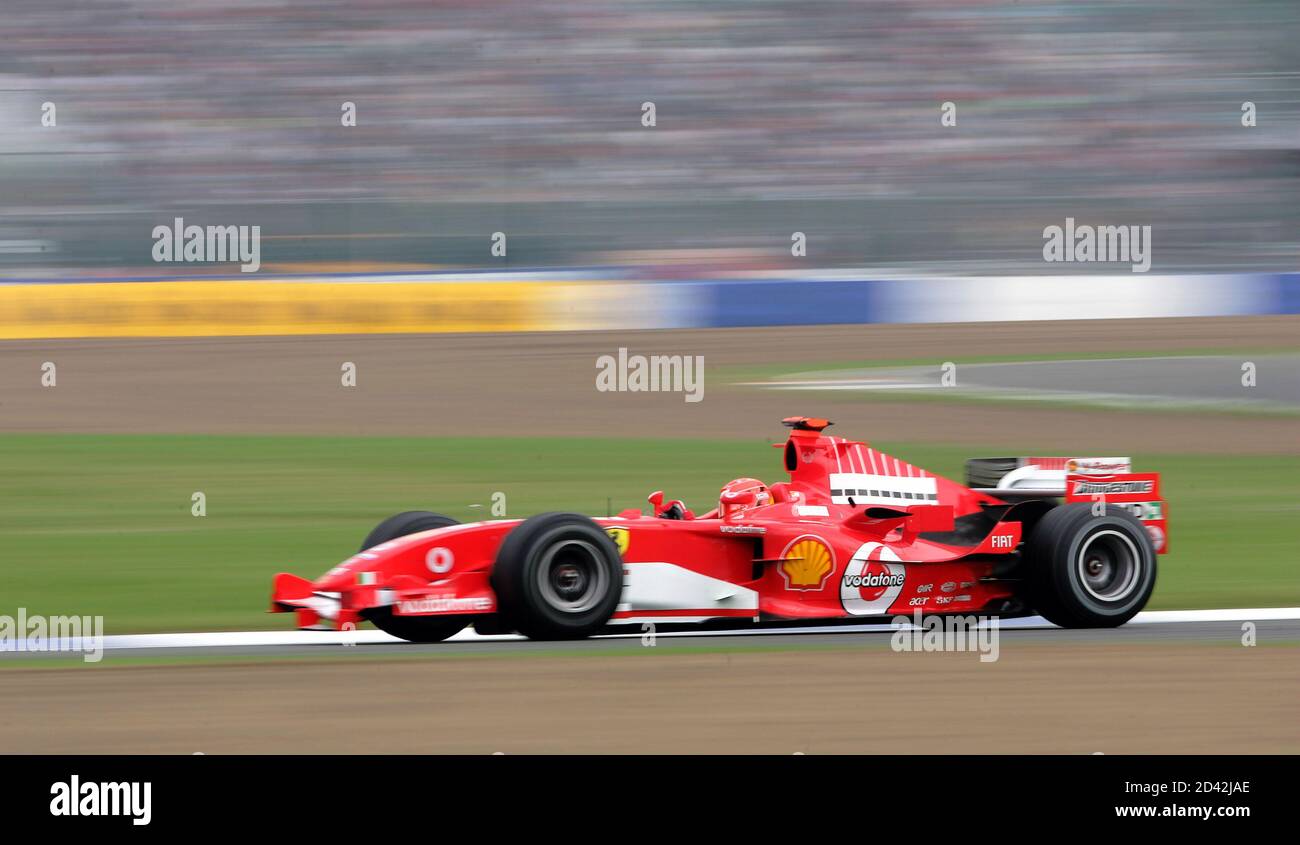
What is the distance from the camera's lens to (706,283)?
23234mm

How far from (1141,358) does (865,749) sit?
1591 cm

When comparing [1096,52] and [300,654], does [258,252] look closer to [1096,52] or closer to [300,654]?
[1096,52]

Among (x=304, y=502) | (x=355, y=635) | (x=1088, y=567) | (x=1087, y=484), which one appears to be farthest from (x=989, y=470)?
(x=304, y=502)

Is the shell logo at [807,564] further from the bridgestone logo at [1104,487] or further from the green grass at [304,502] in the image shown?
the green grass at [304,502]

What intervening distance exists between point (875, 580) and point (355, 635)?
7.92 ft

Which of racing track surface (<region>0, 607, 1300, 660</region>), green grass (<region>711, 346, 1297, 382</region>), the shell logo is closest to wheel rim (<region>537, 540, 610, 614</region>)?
racing track surface (<region>0, 607, 1300, 660</region>)

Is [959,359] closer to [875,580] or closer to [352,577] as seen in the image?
[875,580]

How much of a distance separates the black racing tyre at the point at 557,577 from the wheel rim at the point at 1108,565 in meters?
2.27

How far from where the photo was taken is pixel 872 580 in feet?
26.6

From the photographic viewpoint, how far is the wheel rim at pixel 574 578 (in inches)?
296

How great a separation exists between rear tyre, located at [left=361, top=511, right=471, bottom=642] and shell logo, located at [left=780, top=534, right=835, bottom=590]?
4.74 ft

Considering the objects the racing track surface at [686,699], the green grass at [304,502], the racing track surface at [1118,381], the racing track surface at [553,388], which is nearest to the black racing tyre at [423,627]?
the racing track surface at [686,699]

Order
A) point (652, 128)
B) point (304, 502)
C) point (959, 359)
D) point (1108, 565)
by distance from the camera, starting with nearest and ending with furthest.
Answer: point (1108, 565)
point (304, 502)
point (959, 359)
point (652, 128)
